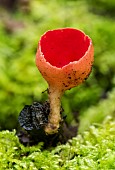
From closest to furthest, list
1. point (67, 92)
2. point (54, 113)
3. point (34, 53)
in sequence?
point (54, 113), point (67, 92), point (34, 53)

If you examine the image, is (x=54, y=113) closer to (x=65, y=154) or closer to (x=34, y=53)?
(x=65, y=154)

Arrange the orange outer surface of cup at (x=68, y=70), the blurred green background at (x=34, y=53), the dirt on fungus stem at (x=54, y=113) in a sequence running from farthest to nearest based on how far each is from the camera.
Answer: the blurred green background at (x=34, y=53), the dirt on fungus stem at (x=54, y=113), the orange outer surface of cup at (x=68, y=70)

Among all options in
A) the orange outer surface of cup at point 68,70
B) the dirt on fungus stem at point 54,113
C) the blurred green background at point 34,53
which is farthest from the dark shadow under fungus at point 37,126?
the blurred green background at point 34,53

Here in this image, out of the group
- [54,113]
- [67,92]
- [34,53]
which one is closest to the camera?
[54,113]

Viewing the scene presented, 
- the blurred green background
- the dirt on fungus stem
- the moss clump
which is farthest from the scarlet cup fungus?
the blurred green background

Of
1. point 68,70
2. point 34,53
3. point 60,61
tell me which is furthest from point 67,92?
point 68,70

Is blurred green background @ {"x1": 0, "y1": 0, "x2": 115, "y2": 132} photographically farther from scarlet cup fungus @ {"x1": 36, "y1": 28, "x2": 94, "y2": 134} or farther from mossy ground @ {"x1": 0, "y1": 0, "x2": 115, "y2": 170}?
scarlet cup fungus @ {"x1": 36, "y1": 28, "x2": 94, "y2": 134}

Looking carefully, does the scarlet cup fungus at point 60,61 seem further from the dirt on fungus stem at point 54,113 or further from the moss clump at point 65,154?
the moss clump at point 65,154

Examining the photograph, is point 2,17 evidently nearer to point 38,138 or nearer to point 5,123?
point 5,123
